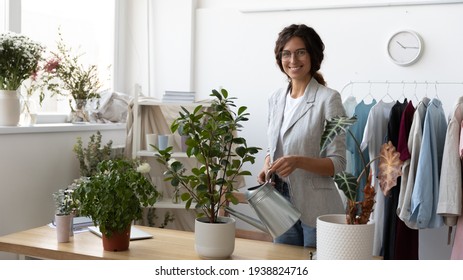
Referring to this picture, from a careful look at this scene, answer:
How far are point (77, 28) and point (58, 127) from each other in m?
1.13

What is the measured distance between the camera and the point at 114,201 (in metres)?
1.96

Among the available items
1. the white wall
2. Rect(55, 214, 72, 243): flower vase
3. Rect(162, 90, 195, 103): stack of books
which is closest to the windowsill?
Rect(162, 90, 195, 103): stack of books

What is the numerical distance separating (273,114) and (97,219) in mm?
955

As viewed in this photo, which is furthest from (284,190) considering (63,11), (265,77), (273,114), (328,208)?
(63,11)

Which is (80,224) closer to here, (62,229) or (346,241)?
(62,229)

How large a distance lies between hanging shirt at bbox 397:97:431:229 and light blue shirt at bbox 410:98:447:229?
1.4 inches

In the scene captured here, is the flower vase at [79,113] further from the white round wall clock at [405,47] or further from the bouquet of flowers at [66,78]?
the white round wall clock at [405,47]

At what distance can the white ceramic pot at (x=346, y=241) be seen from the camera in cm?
160

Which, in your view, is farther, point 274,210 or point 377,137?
point 377,137

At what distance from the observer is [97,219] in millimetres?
1950

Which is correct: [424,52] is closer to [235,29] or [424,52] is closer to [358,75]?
[358,75]

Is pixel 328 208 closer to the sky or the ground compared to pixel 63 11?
closer to the ground

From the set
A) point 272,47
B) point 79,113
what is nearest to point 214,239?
point 79,113

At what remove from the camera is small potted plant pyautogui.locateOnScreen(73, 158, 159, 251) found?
1.95m
